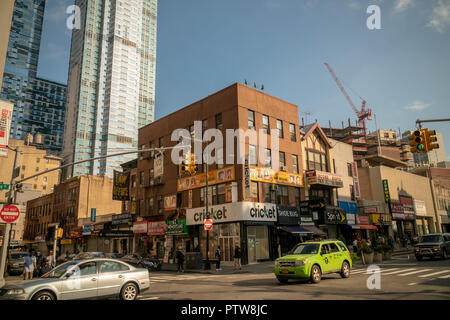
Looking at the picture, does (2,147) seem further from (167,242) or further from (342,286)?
(167,242)

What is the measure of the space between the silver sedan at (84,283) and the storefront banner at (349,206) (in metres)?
33.3

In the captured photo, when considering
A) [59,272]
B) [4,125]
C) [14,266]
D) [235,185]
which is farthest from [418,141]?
[14,266]

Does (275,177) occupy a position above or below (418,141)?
above

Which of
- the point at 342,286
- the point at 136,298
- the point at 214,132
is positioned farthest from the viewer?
the point at 214,132

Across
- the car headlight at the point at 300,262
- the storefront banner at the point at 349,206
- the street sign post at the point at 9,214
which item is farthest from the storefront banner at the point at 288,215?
the street sign post at the point at 9,214

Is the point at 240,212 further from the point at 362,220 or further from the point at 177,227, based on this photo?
the point at 362,220

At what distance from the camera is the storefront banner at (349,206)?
40.0 m

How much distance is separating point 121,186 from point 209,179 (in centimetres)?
1620

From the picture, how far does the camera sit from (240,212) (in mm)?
28203

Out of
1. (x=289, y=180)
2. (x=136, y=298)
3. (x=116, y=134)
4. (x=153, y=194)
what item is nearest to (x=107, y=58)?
(x=116, y=134)

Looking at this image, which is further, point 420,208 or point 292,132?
point 420,208

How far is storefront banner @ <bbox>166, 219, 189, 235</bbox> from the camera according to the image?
33.8 m

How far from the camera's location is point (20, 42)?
18838 centimetres

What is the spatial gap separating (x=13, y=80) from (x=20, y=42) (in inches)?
1052
